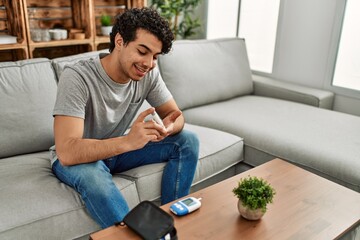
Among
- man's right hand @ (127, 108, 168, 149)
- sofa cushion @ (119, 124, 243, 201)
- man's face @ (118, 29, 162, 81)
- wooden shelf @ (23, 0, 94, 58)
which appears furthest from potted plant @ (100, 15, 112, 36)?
man's right hand @ (127, 108, 168, 149)

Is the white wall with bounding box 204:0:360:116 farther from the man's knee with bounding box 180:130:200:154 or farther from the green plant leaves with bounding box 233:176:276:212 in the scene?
the green plant leaves with bounding box 233:176:276:212

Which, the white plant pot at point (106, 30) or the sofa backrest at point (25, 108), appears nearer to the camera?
the sofa backrest at point (25, 108)

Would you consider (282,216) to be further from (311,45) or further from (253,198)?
(311,45)

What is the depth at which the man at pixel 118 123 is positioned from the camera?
1192 mm

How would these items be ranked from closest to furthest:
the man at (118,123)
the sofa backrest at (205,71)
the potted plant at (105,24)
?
the man at (118,123), the sofa backrest at (205,71), the potted plant at (105,24)

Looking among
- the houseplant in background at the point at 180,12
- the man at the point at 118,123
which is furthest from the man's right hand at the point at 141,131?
the houseplant in background at the point at 180,12

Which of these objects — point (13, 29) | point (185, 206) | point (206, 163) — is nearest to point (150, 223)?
point (185, 206)

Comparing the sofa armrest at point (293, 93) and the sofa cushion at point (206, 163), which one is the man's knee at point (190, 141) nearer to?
the sofa cushion at point (206, 163)

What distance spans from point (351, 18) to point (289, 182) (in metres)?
1.60

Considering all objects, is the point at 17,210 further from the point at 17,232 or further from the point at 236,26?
the point at 236,26

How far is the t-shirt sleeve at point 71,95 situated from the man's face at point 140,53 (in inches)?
7.3

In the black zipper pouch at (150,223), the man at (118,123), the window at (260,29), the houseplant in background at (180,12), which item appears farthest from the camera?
the houseplant in background at (180,12)

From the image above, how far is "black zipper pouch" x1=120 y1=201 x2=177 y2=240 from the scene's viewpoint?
3.09 feet

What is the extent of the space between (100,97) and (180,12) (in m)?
2.26
